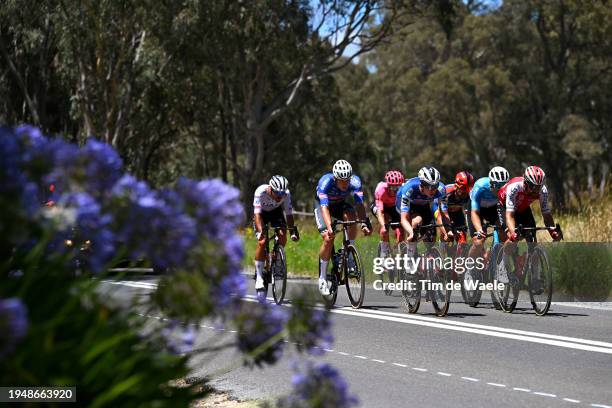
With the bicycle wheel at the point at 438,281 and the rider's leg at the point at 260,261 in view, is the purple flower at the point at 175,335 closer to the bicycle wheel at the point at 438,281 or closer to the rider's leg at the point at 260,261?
the bicycle wheel at the point at 438,281

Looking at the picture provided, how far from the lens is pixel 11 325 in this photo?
8.48ft

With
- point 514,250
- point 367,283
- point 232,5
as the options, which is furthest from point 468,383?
A: point 232,5

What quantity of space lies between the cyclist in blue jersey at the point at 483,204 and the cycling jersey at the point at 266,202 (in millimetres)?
2310

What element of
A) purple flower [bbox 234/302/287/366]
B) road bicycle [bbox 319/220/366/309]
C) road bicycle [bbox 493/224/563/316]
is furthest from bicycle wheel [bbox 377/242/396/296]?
purple flower [bbox 234/302/287/366]

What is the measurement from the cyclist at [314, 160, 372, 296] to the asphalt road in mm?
814

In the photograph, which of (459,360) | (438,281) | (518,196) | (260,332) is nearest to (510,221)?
(518,196)

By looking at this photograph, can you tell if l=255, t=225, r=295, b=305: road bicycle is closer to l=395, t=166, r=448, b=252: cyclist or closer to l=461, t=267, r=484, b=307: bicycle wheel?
l=395, t=166, r=448, b=252: cyclist

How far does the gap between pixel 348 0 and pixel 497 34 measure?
15509 mm

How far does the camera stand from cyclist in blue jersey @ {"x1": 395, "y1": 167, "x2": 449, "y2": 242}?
14008 mm

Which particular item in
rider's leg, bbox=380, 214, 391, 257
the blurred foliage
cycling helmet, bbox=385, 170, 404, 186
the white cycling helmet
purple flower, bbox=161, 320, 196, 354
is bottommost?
purple flower, bbox=161, 320, 196, 354

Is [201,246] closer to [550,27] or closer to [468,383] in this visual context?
[468,383]

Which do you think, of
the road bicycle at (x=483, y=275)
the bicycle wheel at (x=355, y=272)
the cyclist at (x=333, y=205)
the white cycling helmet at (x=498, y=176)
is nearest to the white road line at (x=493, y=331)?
the bicycle wheel at (x=355, y=272)

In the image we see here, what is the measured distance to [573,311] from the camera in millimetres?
14477

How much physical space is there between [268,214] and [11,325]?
12207 millimetres
